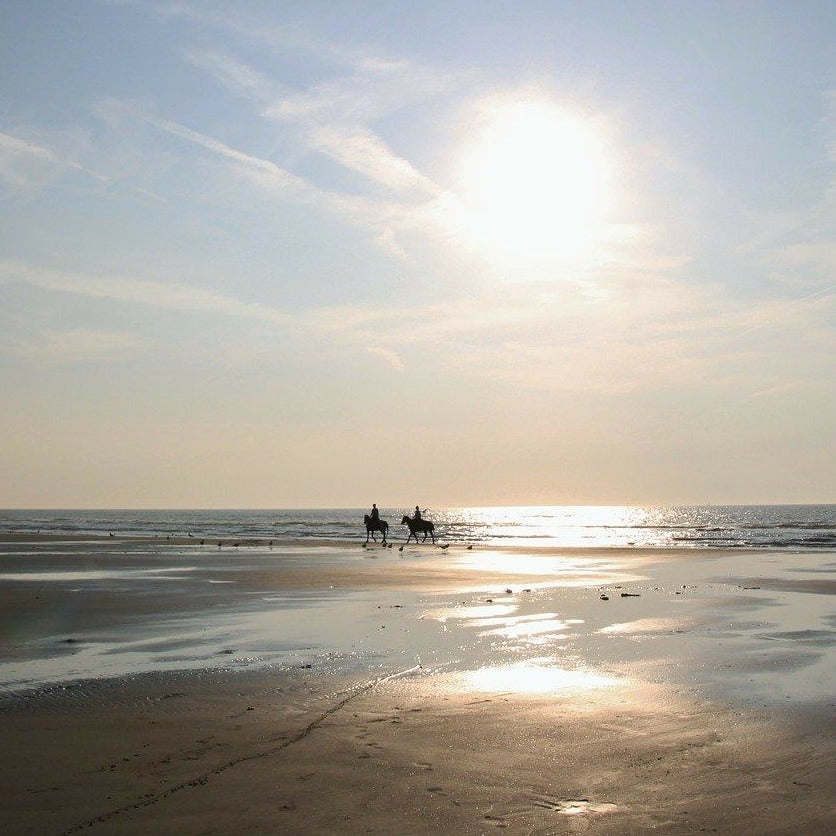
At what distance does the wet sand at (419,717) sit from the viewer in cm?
632

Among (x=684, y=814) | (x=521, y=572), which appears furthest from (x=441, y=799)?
(x=521, y=572)

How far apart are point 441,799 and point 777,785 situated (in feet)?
8.73

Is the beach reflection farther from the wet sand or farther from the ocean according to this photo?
the ocean

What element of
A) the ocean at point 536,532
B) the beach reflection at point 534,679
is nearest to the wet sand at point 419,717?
the beach reflection at point 534,679

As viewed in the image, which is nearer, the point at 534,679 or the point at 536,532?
the point at 534,679

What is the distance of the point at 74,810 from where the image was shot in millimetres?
6266

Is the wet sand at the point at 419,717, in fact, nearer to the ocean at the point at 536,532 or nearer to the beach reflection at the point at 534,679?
the beach reflection at the point at 534,679

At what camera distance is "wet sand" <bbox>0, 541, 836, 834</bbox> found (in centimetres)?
632

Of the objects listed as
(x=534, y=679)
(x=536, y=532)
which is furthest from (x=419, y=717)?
(x=536, y=532)

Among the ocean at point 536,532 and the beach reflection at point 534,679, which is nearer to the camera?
the beach reflection at point 534,679

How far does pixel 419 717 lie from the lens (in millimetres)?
8883

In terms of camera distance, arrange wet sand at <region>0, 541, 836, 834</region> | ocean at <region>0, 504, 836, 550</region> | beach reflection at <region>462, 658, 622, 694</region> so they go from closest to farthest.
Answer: wet sand at <region>0, 541, 836, 834</region>, beach reflection at <region>462, 658, 622, 694</region>, ocean at <region>0, 504, 836, 550</region>

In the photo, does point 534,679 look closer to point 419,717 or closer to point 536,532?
point 419,717

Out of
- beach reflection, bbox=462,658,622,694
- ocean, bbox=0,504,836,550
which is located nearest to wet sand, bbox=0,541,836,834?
beach reflection, bbox=462,658,622,694
